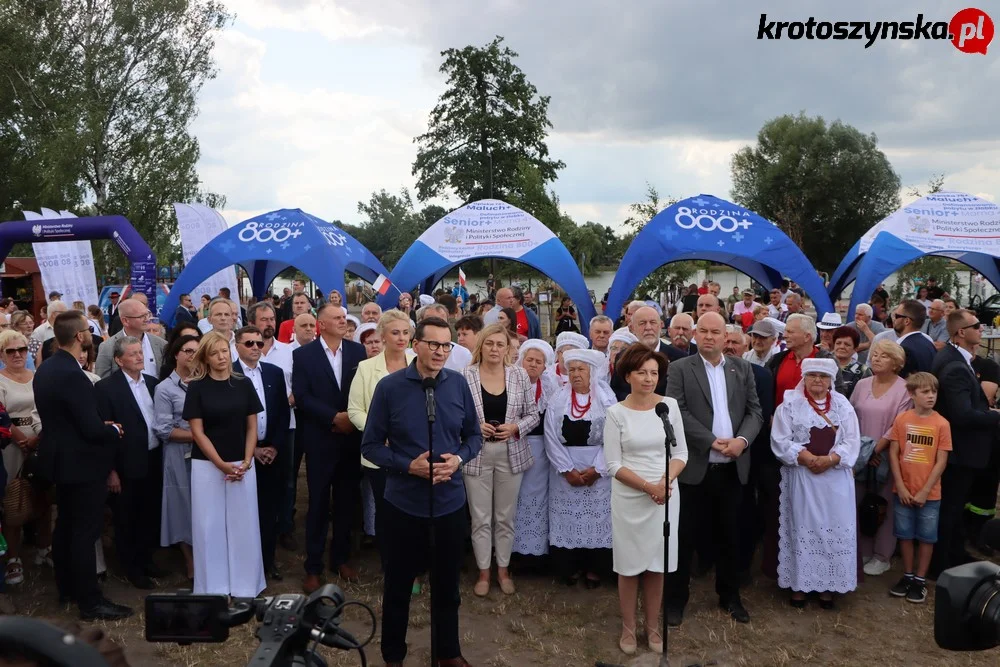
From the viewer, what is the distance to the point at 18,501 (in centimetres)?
534

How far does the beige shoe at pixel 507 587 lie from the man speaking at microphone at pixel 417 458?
55.6 inches

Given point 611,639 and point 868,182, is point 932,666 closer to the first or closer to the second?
point 611,639

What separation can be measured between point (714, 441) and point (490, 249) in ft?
23.6

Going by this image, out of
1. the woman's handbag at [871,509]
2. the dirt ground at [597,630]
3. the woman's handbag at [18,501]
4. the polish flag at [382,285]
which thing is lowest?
the dirt ground at [597,630]

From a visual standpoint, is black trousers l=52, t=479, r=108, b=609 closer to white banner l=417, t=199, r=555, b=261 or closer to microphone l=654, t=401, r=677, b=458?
microphone l=654, t=401, r=677, b=458

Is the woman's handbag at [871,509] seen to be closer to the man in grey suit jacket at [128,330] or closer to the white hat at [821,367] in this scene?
the white hat at [821,367]

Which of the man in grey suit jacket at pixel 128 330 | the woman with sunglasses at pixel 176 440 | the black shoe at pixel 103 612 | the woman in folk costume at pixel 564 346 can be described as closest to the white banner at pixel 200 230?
the man in grey suit jacket at pixel 128 330

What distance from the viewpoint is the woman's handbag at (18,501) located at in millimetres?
5297

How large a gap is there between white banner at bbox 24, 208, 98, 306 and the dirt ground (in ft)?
47.5

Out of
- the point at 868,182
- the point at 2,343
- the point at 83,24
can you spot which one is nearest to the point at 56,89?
the point at 83,24

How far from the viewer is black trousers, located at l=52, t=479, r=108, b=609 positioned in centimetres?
491

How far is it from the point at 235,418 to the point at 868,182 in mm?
39949

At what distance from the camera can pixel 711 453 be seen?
4.96 meters

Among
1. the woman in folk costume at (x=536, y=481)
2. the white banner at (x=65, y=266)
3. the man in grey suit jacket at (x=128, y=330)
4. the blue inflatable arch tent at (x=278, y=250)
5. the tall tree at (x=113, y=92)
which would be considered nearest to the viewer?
the woman in folk costume at (x=536, y=481)
